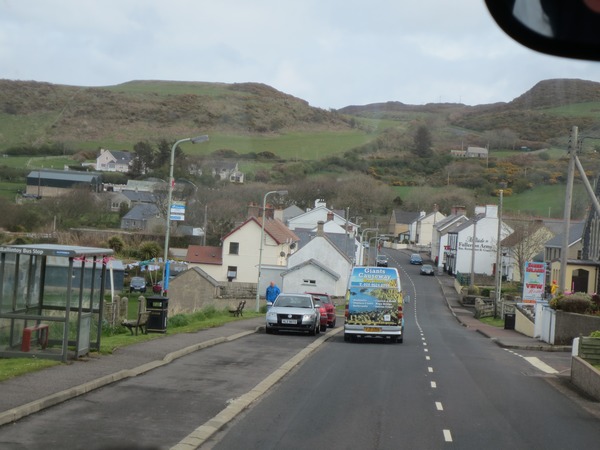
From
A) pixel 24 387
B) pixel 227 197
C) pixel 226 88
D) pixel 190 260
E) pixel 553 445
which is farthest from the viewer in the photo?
pixel 226 88

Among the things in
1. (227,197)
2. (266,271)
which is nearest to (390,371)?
(266,271)

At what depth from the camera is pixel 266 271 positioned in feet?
231

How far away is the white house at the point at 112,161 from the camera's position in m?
103

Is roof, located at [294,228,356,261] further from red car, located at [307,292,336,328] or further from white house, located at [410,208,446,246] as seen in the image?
white house, located at [410,208,446,246]

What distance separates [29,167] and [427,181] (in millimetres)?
87922

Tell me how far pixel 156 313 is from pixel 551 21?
79.9 ft

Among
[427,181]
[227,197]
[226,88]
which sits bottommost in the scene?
[227,197]

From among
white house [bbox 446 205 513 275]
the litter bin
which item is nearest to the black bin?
the litter bin

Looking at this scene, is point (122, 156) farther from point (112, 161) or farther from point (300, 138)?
point (300, 138)

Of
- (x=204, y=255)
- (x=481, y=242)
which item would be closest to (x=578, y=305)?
(x=204, y=255)

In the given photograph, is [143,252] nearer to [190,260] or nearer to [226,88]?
[190,260]

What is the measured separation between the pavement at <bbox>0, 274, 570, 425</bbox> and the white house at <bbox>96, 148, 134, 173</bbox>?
74056mm

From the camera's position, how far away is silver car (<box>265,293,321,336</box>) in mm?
32594

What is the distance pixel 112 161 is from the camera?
347 ft
